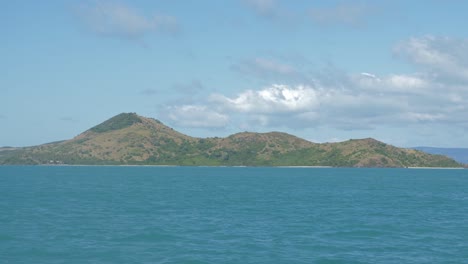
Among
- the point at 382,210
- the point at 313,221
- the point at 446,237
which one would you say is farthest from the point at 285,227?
the point at 382,210

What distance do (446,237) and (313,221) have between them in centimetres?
2309

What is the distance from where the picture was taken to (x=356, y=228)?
290 feet

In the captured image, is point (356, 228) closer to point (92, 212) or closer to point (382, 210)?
point (382, 210)

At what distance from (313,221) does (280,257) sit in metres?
34.1

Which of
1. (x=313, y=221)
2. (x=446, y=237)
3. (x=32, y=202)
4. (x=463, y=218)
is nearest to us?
(x=446, y=237)

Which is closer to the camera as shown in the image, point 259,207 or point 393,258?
point 393,258

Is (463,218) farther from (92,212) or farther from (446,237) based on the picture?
(92,212)

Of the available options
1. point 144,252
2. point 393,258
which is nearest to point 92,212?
point 144,252

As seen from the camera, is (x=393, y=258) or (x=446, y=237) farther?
(x=446, y=237)

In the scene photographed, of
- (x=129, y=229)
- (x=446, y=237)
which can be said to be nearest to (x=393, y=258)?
(x=446, y=237)

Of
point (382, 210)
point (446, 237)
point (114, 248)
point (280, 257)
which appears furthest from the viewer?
point (382, 210)

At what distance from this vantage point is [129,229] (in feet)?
275

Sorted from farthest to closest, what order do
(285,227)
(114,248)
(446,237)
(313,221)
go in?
(313,221) → (285,227) → (446,237) → (114,248)

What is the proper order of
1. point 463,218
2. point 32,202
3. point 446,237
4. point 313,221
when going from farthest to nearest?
point 32,202 < point 463,218 < point 313,221 < point 446,237
